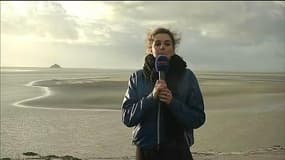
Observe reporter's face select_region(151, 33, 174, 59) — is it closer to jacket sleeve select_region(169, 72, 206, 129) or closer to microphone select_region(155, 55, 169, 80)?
microphone select_region(155, 55, 169, 80)

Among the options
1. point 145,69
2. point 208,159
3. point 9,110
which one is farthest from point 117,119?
point 145,69

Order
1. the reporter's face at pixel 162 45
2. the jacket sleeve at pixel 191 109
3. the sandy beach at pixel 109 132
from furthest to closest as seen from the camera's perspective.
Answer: the sandy beach at pixel 109 132 → the reporter's face at pixel 162 45 → the jacket sleeve at pixel 191 109

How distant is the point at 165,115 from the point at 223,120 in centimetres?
1731

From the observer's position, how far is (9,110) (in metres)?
24.3

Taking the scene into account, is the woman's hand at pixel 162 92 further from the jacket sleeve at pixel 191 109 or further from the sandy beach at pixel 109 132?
the sandy beach at pixel 109 132

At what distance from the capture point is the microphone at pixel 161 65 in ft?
10.6

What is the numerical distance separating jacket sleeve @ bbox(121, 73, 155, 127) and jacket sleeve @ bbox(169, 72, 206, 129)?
175 mm

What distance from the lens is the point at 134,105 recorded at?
11.2ft

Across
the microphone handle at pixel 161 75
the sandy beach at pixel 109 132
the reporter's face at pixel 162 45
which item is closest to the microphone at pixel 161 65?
the microphone handle at pixel 161 75

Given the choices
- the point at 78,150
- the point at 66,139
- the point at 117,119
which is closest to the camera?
the point at 78,150

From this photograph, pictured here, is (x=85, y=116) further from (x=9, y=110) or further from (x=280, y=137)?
(x=280, y=137)

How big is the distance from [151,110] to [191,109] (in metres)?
0.30

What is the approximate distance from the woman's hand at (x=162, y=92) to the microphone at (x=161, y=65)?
62 millimetres

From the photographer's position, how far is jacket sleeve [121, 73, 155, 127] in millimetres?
3295
